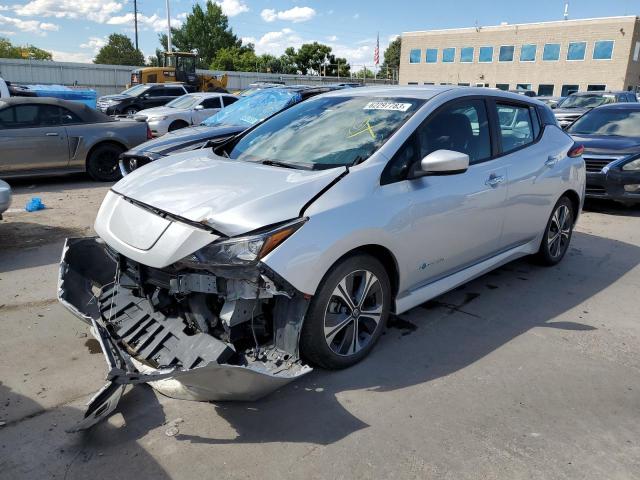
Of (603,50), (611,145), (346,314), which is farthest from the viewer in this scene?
(603,50)

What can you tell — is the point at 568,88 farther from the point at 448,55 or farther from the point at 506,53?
the point at 448,55

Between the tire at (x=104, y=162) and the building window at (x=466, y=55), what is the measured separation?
53.8 metres

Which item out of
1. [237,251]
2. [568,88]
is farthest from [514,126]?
[568,88]

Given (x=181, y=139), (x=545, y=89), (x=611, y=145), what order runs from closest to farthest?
(x=181, y=139) < (x=611, y=145) < (x=545, y=89)

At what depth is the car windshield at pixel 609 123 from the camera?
29.3 feet

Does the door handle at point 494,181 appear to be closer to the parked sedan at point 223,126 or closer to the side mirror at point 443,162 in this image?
the side mirror at point 443,162

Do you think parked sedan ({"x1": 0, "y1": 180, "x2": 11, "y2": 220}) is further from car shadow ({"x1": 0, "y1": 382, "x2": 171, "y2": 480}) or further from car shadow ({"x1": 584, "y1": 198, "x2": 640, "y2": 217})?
car shadow ({"x1": 584, "y1": 198, "x2": 640, "y2": 217})

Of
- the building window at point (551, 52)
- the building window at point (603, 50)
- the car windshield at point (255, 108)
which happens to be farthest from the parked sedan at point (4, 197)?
the building window at point (551, 52)

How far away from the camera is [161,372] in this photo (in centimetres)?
261

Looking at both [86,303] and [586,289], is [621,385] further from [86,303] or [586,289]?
[86,303]

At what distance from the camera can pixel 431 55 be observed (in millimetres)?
59469

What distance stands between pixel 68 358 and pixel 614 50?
54876 millimetres

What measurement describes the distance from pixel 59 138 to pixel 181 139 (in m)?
2.88

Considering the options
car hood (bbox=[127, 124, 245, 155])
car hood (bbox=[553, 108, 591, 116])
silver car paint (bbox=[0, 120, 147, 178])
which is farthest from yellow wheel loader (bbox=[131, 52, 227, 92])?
car hood (bbox=[127, 124, 245, 155])
